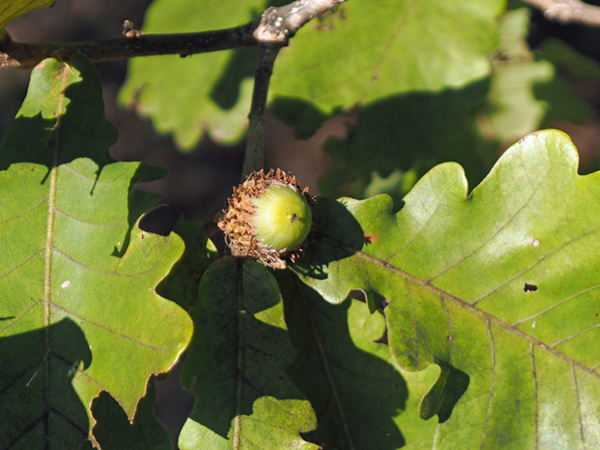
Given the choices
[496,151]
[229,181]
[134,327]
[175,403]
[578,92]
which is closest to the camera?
[134,327]

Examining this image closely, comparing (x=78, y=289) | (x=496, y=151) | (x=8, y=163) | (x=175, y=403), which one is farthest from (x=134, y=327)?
(x=175, y=403)

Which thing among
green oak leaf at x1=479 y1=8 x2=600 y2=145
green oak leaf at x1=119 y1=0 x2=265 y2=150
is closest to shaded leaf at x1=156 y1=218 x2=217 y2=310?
green oak leaf at x1=119 y1=0 x2=265 y2=150

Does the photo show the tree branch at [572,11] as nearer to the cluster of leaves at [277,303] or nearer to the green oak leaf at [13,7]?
the cluster of leaves at [277,303]

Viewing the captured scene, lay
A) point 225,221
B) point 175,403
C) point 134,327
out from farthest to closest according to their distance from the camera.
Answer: point 175,403 < point 225,221 < point 134,327

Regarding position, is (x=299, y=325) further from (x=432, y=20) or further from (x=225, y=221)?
(x=432, y=20)

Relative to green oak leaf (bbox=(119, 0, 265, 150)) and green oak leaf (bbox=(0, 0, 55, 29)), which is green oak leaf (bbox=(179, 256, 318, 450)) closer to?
green oak leaf (bbox=(0, 0, 55, 29))

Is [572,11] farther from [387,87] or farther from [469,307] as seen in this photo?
[469,307]
